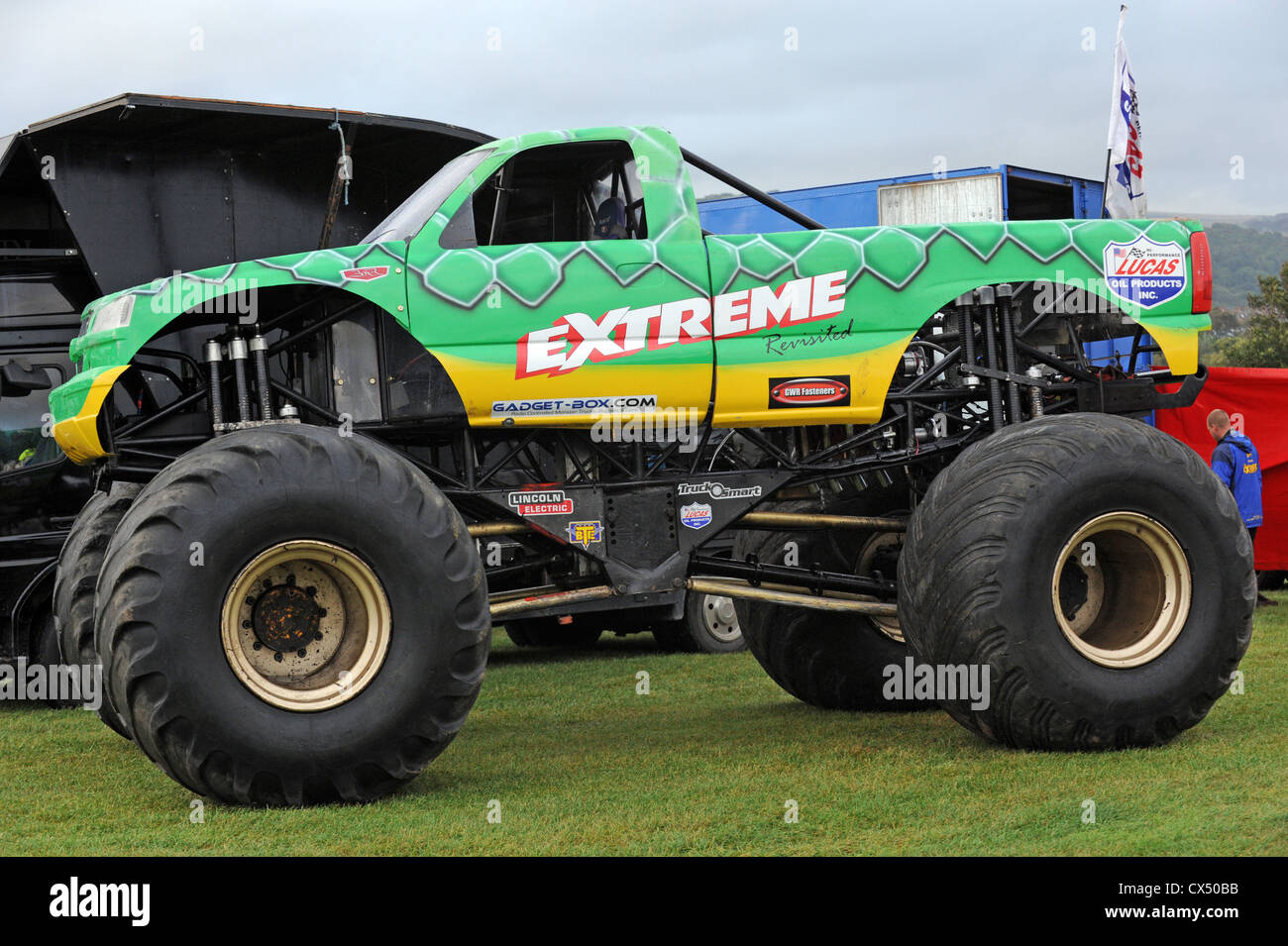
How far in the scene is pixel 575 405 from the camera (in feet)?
21.7

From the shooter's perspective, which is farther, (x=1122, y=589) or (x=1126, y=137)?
(x=1126, y=137)

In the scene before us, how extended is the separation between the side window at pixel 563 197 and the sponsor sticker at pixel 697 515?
52.2 inches

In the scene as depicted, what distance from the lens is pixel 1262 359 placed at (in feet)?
155

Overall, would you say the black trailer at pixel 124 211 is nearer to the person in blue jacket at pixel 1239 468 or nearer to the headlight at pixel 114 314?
the headlight at pixel 114 314

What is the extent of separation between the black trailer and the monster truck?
3453mm

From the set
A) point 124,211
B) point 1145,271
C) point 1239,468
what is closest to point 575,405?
point 1145,271

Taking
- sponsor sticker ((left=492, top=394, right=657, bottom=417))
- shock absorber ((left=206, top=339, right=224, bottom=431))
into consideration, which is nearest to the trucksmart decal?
sponsor sticker ((left=492, top=394, right=657, bottom=417))

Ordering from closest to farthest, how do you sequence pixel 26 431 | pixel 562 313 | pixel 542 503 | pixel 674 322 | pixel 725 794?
pixel 725 794, pixel 562 313, pixel 674 322, pixel 542 503, pixel 26 431

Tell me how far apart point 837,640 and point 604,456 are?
2.06m

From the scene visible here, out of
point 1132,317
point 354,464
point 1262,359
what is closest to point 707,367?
point 354,464

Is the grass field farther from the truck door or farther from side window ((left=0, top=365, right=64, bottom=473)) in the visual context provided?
side window ((left=0, top=365, right=64, bottom=473))

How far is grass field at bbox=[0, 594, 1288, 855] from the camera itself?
5148 millimetres

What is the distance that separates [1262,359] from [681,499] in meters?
45.2

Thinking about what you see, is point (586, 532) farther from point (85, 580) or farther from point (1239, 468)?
point (1239, 468)
